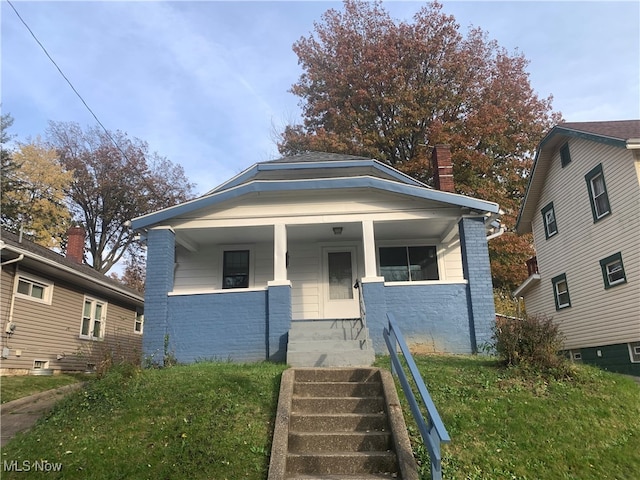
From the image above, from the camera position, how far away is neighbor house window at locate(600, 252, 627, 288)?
14523 mm

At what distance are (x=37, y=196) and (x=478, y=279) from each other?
24.8 meters

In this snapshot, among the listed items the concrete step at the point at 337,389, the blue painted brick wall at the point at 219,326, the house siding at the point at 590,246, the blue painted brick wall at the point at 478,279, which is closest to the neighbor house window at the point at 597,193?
the house siding at the point at 590,246

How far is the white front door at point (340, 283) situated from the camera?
13.7 meters

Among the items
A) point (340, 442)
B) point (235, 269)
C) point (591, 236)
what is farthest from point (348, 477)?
point (591, 236)

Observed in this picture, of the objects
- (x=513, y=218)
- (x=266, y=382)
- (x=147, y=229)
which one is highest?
(x=513, y=218)

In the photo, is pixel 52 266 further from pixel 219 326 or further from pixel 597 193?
pixel 597 193

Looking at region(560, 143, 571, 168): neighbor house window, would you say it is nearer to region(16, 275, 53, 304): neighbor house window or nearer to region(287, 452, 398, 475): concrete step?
region(287, 452, 398, 475): concrete step

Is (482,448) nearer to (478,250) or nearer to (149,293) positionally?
(478,250)

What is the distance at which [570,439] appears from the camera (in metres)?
6.04

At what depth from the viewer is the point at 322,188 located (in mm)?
12156

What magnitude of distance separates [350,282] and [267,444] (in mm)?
8231

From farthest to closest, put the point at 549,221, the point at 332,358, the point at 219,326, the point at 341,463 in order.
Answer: the point at 549,221 → the point at 219,326 → the point at 332,358 → the point at 341,463

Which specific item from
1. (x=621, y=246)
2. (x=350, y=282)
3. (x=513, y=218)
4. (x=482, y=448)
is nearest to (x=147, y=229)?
(x=350, y=282)
